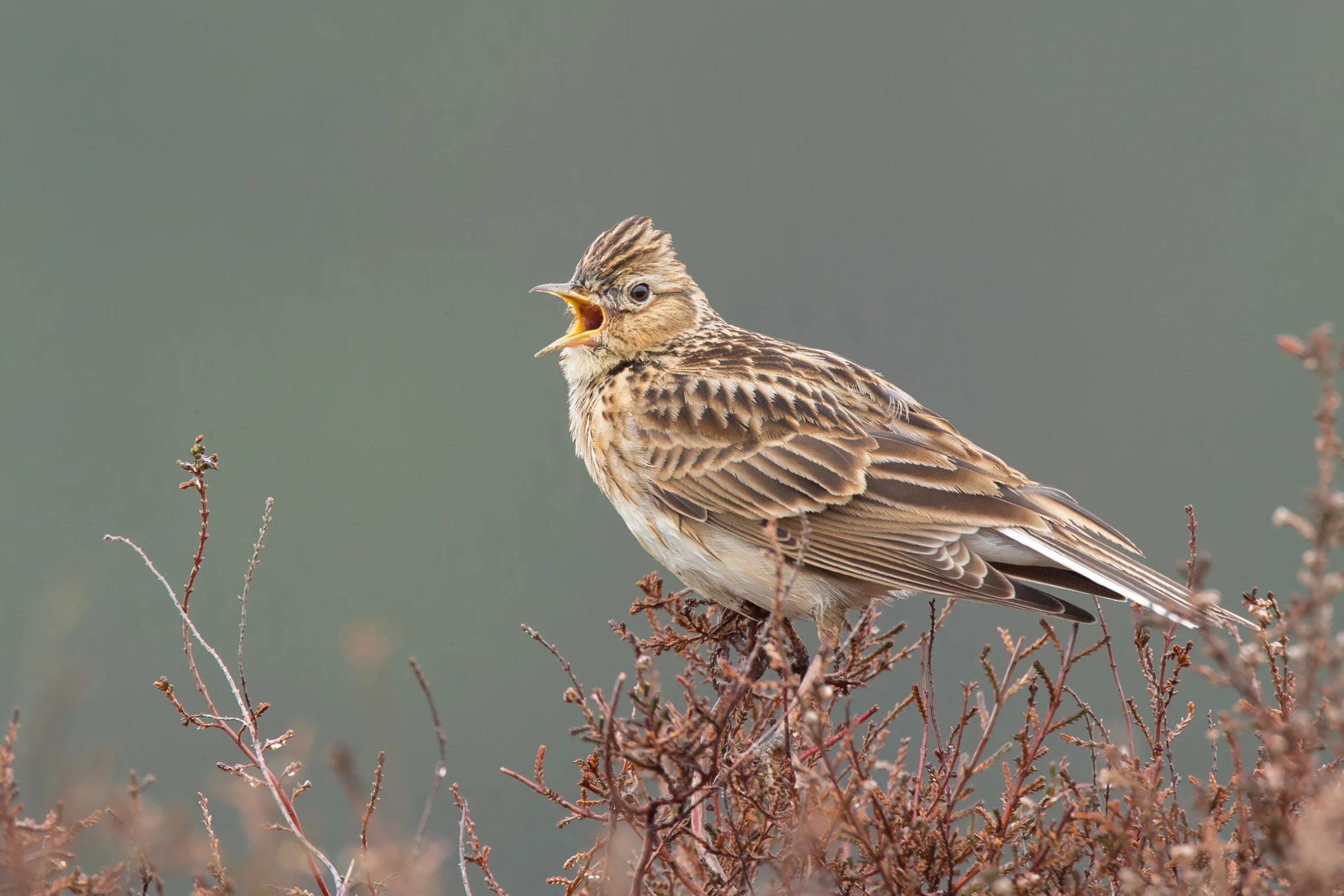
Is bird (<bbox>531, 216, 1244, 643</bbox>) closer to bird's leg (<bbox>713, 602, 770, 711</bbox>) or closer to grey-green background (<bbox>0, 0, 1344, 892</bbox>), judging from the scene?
bird's leg (<bbox>713, 602, 770, 711</bbox>)

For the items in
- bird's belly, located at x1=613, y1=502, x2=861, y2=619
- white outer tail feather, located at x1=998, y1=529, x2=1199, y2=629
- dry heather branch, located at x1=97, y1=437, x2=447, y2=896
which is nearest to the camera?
dry heather branch, located at x1=97, y1=437, x2=447, y2=896

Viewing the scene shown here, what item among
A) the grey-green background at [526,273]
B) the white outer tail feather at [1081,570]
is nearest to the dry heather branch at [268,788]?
the white outer tail feather at [1081,570]

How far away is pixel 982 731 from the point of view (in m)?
4.74

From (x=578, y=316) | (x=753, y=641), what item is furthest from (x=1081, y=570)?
(x=578, y=316)

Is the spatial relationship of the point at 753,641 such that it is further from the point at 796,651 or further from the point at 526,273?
the point at 526,273

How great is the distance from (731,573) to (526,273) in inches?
3460

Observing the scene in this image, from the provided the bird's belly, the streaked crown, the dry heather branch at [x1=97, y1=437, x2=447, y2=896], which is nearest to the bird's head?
the streaked crown

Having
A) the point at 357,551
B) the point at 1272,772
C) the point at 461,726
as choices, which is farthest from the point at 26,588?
the point at 1272,772

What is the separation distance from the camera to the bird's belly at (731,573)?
6.55 meters

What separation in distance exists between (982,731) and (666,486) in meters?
2.64

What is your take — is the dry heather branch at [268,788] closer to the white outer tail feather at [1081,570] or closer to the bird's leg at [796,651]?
the bird's leg at [796,651]

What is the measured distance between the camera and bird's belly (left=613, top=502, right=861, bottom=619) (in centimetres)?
655

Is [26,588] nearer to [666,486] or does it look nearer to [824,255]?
[824,255]

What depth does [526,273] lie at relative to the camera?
93.3 metres
